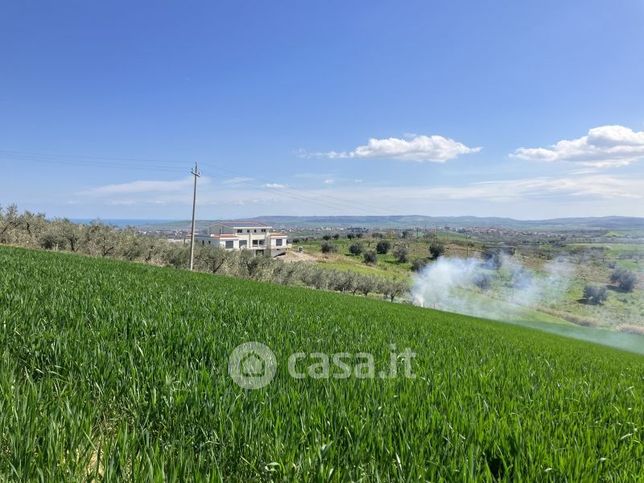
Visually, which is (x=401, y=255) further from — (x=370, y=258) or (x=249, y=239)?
(x=249, y=239)

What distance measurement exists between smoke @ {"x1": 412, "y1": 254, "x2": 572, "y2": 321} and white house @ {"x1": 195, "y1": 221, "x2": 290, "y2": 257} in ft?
168

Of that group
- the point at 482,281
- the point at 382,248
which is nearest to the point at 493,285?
the point at 482,281

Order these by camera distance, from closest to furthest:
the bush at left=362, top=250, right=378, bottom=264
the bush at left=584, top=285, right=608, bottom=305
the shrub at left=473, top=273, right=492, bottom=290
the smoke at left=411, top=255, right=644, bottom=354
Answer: the smoke at left=411, top=255, right=644, bottom=354 < the bush at left=584, top=285, right=608, bottom=305 < the shrub at left=473, top=273, right=492, bottom=290 < the bush at left=362, top=250, right=378, bottom=264

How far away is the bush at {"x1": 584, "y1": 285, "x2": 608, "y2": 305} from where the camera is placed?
9894 centimetres

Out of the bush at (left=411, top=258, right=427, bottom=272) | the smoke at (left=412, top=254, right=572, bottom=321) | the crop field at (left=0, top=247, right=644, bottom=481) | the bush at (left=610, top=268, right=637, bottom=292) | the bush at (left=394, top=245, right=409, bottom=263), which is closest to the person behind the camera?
the crop field at (left=0, top=247, right=644, bottom=481)

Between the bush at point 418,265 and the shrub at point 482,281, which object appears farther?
the shrub at point 482,281

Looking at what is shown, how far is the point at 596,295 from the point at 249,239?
4286 inches

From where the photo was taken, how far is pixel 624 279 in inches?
4360

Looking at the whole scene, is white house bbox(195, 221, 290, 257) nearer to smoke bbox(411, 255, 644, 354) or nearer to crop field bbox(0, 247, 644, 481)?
smoke bbox(411, 255, 644, 354)

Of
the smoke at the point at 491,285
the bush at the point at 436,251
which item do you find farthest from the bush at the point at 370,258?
the bush at the point at 436,251

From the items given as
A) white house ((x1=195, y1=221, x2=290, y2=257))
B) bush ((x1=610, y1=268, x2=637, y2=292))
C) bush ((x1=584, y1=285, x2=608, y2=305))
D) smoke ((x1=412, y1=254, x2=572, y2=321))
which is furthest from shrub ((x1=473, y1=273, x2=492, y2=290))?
white house ((x1=195, y1=221, x2=290, y2=257))

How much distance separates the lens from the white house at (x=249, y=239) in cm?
12506

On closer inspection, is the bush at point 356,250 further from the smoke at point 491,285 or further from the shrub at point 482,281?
the shrub at point 482,281

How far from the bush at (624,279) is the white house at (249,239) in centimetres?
10313
